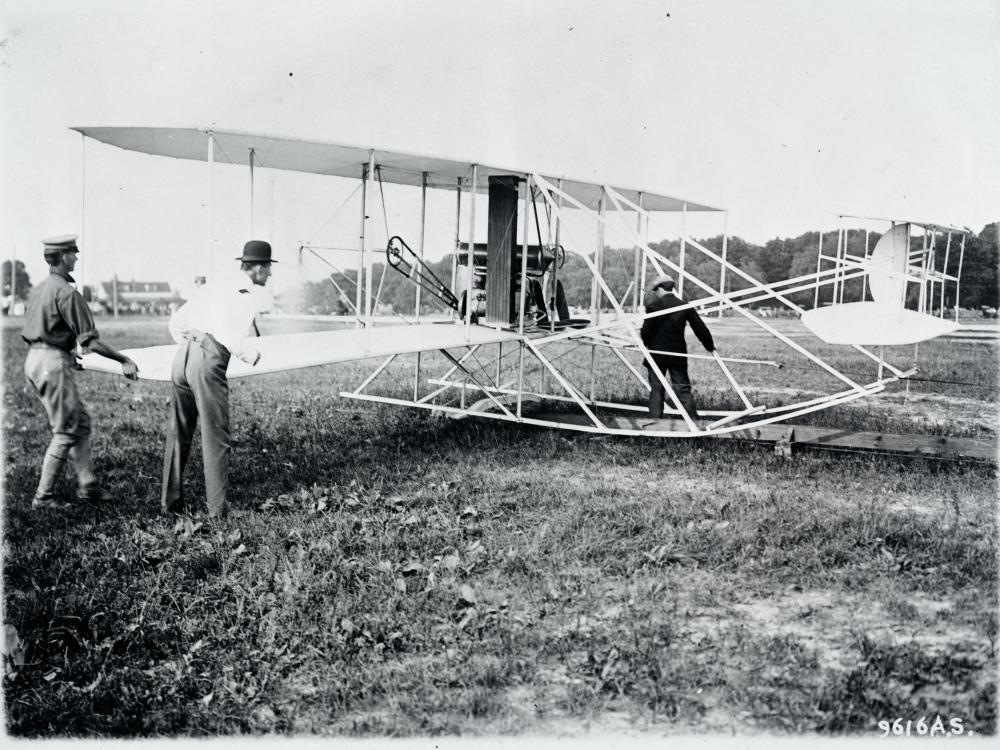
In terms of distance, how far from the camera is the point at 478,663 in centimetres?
368

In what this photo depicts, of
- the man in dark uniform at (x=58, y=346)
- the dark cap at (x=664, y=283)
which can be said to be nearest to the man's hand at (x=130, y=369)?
the man in dark uniform at (x=58, y=346)

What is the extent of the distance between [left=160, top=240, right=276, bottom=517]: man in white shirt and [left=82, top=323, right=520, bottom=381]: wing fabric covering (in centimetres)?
28

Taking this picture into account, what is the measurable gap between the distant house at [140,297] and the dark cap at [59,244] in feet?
117

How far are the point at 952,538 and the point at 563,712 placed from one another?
3481 mm

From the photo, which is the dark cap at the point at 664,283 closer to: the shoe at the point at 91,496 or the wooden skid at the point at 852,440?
the wooden skid at the point at 852,440

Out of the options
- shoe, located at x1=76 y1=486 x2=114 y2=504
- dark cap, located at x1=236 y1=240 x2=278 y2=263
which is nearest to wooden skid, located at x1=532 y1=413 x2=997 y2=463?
dark cap, located at x1=236 y1=240 x2=278 y2=263

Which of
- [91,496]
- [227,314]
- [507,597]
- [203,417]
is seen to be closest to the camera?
[507,597]

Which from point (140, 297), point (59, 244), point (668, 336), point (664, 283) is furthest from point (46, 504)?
point (140, 297)

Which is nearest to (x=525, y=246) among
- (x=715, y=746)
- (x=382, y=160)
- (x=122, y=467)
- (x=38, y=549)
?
(x=382, y=160)

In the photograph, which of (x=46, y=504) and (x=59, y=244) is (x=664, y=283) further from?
(x=46, y=504)

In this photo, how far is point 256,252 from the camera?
18.7ft

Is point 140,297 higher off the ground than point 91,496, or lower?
higher

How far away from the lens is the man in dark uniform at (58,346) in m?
5.54

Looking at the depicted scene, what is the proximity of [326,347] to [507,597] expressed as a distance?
11.8 ft
